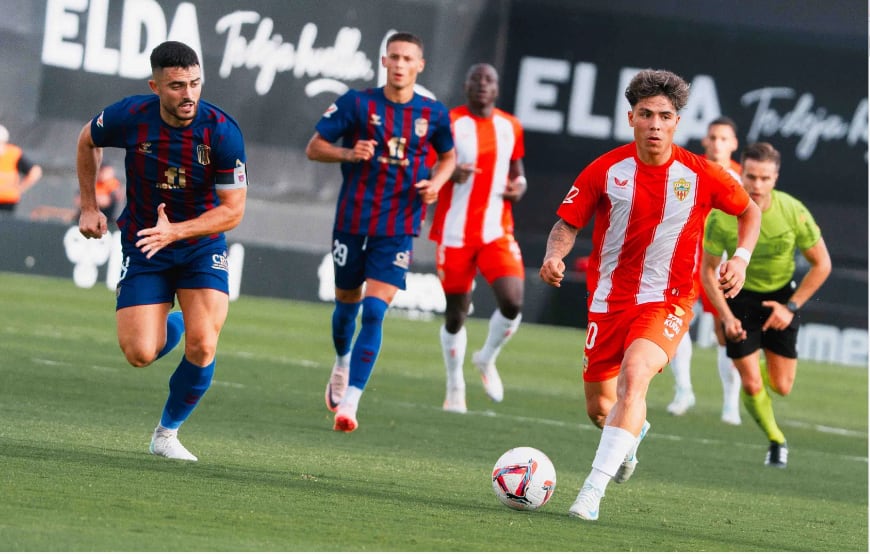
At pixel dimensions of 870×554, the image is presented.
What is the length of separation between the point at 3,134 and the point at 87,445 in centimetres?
1302

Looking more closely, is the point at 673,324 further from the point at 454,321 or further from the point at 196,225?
the point at 454,321

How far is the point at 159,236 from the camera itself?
671cm

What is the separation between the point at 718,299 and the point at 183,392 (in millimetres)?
3532

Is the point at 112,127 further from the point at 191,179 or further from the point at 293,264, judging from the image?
the point at 293,264

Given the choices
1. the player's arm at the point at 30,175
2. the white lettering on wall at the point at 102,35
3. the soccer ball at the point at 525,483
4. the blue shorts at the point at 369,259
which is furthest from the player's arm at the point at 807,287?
the player's arm at the point at 30,175

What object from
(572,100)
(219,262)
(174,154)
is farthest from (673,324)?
(572,100)

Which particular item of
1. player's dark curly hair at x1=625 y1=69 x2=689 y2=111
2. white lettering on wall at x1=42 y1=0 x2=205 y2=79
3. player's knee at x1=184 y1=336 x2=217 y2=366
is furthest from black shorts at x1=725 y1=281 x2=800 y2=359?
white lettering on wall at x1=42 y1=0 x2=205 y2=79

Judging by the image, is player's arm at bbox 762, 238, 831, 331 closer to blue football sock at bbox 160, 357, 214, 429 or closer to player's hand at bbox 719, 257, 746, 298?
player's hand at bbox 719, 257, 746, 298

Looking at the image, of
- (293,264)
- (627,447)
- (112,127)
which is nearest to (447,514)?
(627,447)

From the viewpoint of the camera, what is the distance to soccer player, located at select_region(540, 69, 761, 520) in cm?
665

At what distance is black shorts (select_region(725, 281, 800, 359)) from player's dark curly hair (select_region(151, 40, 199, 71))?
442cm

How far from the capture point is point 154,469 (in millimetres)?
6574

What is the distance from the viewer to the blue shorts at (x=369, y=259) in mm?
9531

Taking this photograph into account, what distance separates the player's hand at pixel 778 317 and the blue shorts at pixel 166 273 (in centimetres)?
377
